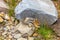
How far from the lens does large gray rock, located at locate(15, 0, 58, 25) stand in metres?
2.40

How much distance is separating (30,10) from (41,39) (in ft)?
1.12

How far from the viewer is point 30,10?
2.40 meters

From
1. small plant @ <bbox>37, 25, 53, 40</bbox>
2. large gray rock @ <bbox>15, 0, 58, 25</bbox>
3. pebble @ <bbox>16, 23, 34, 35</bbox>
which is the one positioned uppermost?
large gray rock @ <bbox>15, 0, 58, 25</bbox>

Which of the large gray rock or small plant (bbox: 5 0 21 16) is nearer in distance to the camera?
the large gray rock

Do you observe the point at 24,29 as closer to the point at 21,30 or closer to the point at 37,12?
the point at 21,30

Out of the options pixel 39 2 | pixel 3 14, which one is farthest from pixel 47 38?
pixel 3 14

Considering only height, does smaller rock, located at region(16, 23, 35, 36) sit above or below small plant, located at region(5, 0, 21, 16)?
below

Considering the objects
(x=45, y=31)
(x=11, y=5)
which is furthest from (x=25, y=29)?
(x=11, y=5)

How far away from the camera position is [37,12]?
2406mm

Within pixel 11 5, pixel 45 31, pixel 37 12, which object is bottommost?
pixel 45 31

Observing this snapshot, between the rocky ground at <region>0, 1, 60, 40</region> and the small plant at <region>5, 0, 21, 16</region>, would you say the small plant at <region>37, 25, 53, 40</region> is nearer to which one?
the rocky ground at <region>0, 1, 60, 40</region>

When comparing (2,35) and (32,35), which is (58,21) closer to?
(32,35)

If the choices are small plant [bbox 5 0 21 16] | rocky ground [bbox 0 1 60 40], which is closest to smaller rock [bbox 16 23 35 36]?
rocky ground [bbox 0 1 60 40]

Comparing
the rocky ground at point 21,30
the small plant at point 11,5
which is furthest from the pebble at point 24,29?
the small plant at point 11,5
